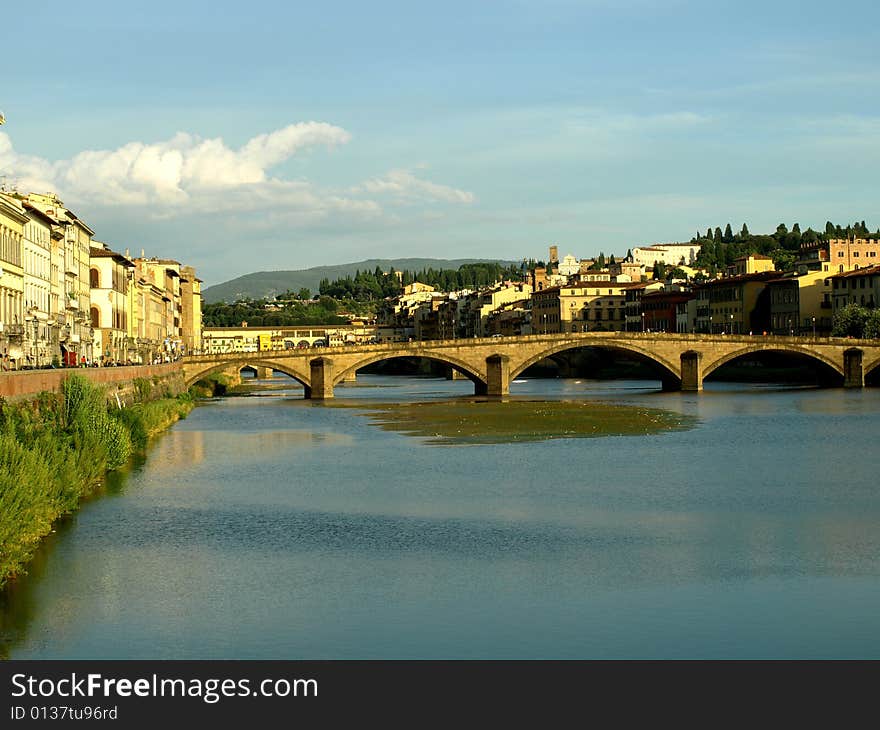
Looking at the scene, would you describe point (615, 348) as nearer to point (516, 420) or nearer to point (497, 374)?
point (497, 374)

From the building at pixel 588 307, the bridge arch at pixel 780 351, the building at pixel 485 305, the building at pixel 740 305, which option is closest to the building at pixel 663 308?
the building at pixel 588 307

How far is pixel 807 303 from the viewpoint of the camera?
113500 millimetres

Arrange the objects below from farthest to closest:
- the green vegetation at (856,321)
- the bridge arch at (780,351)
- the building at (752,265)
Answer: the building at (752,265)
the green vegetation at (856,321)
the bridge arch at (780,351)

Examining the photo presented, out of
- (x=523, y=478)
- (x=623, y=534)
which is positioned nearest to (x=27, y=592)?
(x=623, y=534)

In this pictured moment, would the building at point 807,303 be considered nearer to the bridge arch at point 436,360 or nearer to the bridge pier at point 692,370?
the bridge pier at point 692,370

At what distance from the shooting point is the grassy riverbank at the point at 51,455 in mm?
23078

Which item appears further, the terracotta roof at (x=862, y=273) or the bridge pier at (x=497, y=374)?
the terracotta roof at (x=862, y=273)

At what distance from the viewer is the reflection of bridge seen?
8319cm

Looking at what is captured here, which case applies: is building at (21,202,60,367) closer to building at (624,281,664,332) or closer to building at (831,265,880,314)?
building at (831,265,880,314)

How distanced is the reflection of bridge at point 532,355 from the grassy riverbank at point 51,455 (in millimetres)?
37483

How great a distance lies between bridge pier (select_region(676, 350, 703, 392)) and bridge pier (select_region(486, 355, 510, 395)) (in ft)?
35.3

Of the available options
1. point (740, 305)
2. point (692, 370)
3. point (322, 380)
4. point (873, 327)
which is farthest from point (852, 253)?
→ point (322, 380)

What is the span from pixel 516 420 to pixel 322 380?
24187 millimetres
